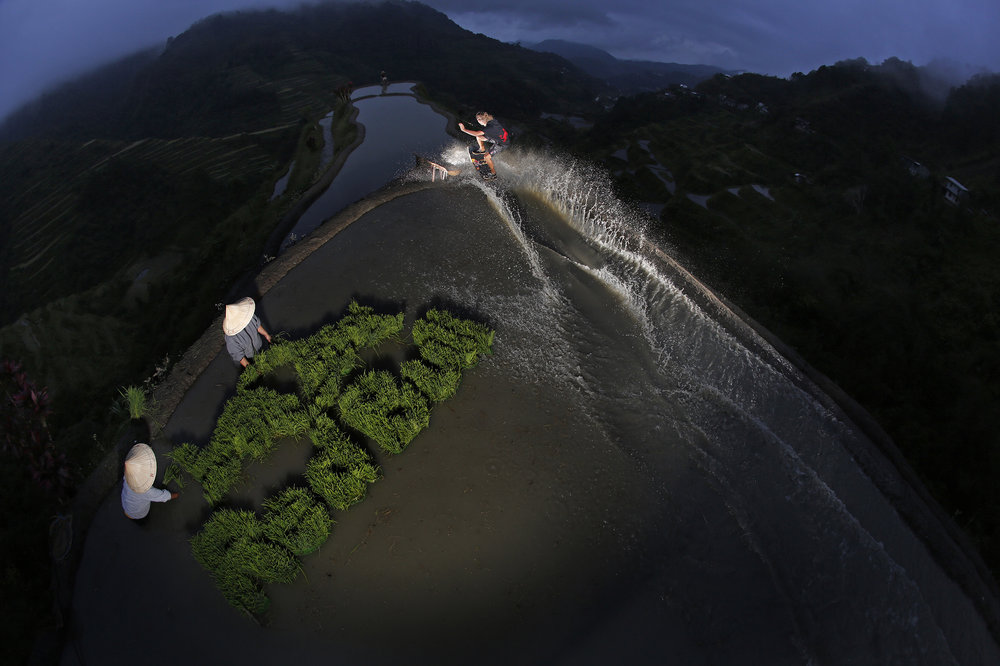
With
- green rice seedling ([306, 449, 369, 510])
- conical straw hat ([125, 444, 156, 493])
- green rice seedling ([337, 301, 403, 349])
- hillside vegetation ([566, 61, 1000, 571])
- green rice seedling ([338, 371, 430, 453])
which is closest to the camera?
conical straw hat ([125, 444, 156, 493])

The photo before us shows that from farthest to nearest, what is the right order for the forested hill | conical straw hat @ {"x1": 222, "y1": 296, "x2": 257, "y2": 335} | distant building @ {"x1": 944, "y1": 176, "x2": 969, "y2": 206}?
1. the forested hill
2. distant building @ {"x1": 944, "y1": 176, "x2": 969, "y2": 206}
3. conical straw hat @ {"x1": 222, "y1": 296, "x2": 257, "y2": 335}

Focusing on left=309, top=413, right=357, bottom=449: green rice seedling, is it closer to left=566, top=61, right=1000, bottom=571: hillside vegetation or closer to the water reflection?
the water reflection

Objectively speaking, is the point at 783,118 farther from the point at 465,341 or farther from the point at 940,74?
the point at 465,341

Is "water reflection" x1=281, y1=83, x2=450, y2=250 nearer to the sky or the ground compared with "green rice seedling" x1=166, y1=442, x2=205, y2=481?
nearer to the sky

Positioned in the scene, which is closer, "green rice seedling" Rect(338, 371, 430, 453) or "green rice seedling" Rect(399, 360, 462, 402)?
"green rice seedling" Rect(338, 371, 430, 453)

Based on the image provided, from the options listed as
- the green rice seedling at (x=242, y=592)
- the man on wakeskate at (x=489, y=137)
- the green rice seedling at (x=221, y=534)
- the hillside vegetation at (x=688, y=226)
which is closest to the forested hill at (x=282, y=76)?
the hillside vegetation at (x=688, y=226)

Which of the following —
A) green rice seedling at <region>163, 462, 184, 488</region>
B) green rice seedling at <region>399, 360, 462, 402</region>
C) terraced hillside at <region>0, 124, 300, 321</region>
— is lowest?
terraced hillside at <region>0, 124, 300, 321</region>

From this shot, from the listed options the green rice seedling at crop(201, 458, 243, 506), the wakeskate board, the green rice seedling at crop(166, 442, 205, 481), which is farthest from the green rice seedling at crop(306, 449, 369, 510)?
the wakeskate board
